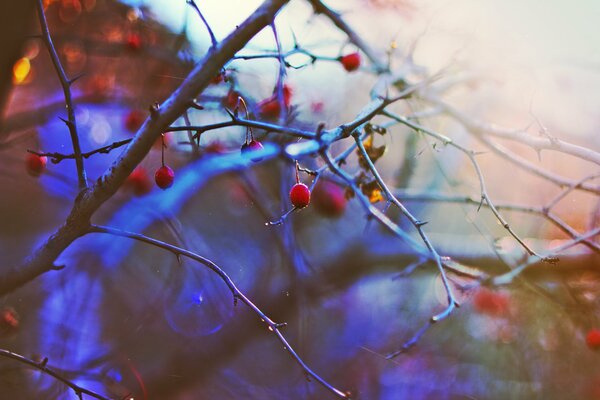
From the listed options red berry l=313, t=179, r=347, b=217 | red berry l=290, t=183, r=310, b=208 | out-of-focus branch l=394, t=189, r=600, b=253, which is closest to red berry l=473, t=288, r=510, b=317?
out-of-focus branch l=394, t=189, r=600, b=253

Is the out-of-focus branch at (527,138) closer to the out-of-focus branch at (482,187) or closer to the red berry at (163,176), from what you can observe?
the out-of-focus branch at (482,187)

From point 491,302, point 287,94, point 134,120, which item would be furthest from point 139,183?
point 491,302

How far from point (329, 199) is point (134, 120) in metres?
0.83

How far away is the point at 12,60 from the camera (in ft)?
2.81

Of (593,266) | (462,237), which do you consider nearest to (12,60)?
(462,237)

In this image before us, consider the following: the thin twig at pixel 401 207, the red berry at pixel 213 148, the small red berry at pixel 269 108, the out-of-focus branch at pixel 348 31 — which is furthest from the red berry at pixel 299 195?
the red berry at pixel 213 148

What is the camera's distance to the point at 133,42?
175 centimetres

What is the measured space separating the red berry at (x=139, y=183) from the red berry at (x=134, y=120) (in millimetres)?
148

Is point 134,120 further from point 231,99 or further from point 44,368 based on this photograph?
point 44,368

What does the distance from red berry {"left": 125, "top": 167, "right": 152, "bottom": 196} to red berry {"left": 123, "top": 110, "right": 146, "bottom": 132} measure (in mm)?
148

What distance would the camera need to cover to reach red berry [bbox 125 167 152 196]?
1.70m

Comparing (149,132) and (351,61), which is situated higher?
(351,61)

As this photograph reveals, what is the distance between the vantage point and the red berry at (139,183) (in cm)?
170

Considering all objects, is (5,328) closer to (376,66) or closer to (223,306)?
(223,306)
